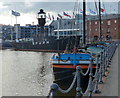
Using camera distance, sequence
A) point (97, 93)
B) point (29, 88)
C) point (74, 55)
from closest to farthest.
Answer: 1. point (97, 93)
2. point (29, 88)
3. point (74, 55)

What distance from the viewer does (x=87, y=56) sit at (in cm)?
1498

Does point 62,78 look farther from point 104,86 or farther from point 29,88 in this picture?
point 104,86

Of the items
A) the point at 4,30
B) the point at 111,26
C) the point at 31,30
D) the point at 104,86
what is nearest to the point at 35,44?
the point at 111,26

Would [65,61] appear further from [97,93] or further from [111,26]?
[111,26]

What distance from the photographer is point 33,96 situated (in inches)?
474

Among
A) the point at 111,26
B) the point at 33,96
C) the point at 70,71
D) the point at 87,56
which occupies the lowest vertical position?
the point at 33,96

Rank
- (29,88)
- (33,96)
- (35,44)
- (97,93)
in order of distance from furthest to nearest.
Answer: (35,44), (29,88), (33,96), (97,93)

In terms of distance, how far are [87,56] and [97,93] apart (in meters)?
8.58

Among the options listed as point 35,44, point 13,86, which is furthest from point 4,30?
point 13,86

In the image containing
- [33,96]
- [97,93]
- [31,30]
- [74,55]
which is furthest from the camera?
[31,30]

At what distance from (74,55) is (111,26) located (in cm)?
6204

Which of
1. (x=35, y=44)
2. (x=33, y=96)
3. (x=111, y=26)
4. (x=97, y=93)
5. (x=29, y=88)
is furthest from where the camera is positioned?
(x=111, y=26)

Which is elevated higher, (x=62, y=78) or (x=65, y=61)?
(x=65, y=61)

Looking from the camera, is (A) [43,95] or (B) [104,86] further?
(A) [43,95]
